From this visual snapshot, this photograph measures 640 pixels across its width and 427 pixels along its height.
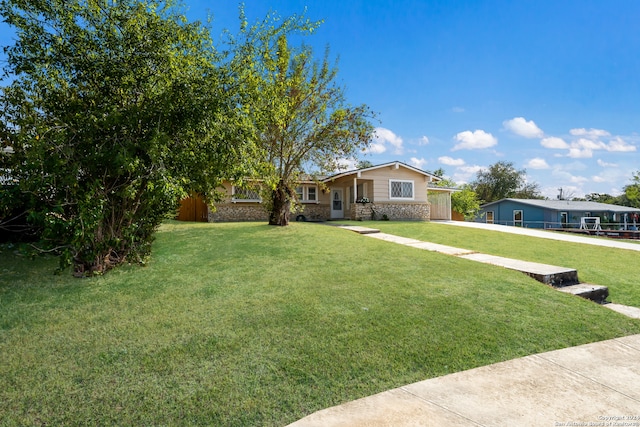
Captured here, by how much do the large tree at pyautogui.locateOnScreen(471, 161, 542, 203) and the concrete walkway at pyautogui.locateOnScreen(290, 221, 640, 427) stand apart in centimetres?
5206

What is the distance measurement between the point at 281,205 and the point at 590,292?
31.2 feet

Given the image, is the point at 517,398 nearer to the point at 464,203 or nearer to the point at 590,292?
the point at 590,292

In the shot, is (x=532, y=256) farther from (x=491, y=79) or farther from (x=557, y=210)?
(x=557, y=210)

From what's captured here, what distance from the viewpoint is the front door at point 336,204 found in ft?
71.2

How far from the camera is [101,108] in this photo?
16.8 ft

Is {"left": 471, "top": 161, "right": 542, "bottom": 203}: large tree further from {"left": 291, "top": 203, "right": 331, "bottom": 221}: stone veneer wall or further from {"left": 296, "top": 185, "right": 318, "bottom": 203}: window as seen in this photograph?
{"left": 296, "top": 185, "right": 318, "bottom": 203}: window

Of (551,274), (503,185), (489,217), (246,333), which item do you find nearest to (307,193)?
(551,274)

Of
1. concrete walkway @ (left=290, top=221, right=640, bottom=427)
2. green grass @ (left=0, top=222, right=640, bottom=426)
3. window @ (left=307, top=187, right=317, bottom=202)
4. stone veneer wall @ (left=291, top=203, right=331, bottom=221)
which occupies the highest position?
window @ (left=307, top=187, right=317, bottom=202)

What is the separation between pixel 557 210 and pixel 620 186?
35457 mm

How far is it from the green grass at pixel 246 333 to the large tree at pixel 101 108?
116 cm

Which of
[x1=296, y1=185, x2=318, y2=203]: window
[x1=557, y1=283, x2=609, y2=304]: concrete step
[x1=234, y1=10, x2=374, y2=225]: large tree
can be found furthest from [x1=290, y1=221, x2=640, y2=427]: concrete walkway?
[x1=296, y1=185, x2=318, y2=203]: window

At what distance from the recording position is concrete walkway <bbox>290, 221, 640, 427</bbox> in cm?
224

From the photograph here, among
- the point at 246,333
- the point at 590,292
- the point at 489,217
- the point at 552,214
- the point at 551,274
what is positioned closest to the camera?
the point at 246,333

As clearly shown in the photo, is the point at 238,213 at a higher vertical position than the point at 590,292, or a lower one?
higher
